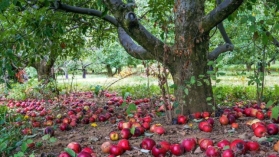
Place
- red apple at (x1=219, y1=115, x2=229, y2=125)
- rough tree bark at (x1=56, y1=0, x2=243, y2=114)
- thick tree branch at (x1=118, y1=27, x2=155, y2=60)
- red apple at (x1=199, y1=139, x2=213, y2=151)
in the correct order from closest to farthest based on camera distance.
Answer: red apple at (x1=199, y1=139, x2=213, y2=151) → red apple at (x1=219, y1=115, x2=229, y2=125) → rough tree bark at (x1=56, y1=0, x2=243, y2=114) → thick tree branch at (x1=118, y1=27, x2=155, y2=60)

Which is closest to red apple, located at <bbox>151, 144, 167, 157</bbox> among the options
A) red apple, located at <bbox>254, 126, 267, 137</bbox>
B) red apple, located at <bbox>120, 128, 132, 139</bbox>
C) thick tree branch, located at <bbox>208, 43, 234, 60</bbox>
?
red apple, located at <bbox>120, 128, 132, 139</bbox>

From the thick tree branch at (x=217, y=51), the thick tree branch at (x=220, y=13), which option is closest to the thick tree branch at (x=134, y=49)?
the thick tree branch at (x=220, y=13)

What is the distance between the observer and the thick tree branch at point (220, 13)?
10.6ft

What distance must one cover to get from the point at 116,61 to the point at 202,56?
25147 millimetres

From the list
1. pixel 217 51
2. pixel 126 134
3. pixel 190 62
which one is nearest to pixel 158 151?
pixel 126 134

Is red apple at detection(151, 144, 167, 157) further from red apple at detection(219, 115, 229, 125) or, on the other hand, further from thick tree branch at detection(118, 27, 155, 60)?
thick tree branch at detection(118, 27, 155, 60)

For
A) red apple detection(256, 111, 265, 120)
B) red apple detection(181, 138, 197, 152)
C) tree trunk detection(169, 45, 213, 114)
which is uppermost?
tree trunk detection(169, 45, 213, 114)

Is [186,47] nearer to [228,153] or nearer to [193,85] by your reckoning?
[193,85]

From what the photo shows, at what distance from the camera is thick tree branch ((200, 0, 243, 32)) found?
323cm

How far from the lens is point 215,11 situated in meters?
3.41

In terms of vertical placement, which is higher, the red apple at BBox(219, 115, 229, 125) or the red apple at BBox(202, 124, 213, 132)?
the red apple at BBox(219, 115, 229, 125)

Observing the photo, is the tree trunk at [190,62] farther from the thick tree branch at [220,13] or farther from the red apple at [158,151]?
the red apple at [158,151]

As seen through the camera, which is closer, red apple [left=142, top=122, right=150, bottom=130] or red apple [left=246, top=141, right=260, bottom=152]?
red apple [left=246, top=141, right=260, bottom=152]

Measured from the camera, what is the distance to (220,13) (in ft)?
11.0
